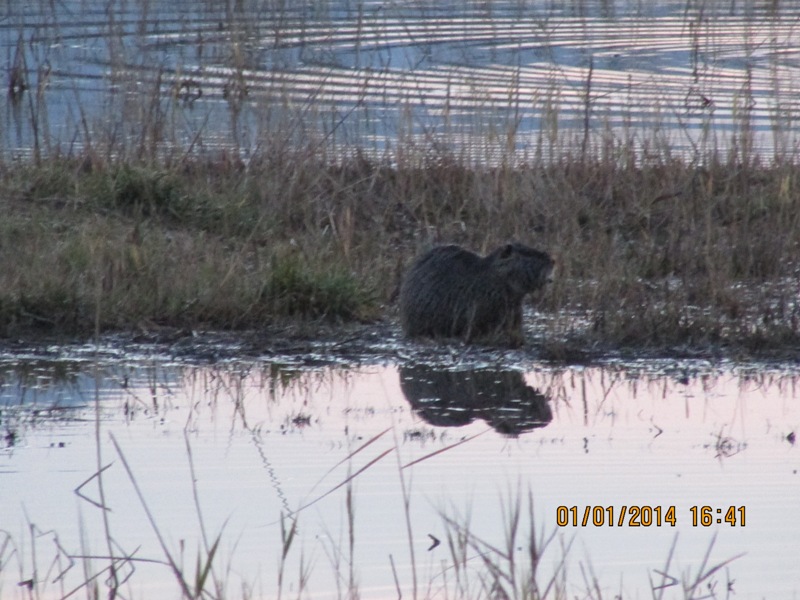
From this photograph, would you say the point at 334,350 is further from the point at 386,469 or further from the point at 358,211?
the point at 358,211

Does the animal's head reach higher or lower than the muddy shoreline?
higher

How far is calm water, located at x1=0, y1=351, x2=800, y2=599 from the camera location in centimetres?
318

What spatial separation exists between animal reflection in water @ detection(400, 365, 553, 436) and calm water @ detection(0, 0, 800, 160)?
3.08 metres

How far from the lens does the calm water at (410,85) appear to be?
27.5 ft

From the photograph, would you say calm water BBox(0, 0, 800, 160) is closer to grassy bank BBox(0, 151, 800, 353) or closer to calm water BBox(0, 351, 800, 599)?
grassy bank BBox(0, 151, 800, 353)

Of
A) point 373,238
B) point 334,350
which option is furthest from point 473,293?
point 373,238

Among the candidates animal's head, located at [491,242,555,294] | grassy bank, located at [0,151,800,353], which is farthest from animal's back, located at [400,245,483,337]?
grassy bank, located at [0,151,800,353]

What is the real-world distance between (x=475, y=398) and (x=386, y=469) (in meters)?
0.87

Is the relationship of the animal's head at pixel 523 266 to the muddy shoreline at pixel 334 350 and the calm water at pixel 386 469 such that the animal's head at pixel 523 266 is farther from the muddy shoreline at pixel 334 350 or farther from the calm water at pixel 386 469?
the calm water at pixel 386 469

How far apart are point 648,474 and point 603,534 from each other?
1.55 feet

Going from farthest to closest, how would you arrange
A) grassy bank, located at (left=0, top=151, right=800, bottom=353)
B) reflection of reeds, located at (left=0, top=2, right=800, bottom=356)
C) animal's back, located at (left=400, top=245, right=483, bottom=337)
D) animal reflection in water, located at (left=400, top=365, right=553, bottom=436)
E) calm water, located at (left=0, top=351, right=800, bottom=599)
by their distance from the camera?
reflection of reeds, located at (left=0, top=2, right=800, bottom=356) → grassy bank, located at (left=0, top=151, right=800, bottom=353) → animal's back, located at (left=400, top=245, right=483, bottom=337) → animal reflection in water, located at (left=400, top=365, right=553, bottom=436) → calm water, located at (left=0, top=351, right=800, bottom=599)

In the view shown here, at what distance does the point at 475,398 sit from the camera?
472 centimetres

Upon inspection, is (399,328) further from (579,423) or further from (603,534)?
(603,534)

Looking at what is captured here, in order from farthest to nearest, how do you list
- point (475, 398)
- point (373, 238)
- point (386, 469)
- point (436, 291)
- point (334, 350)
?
point (373, 238) → point (436, 291) → point (334, 350) → point (475, 398) → point (386, 469)
